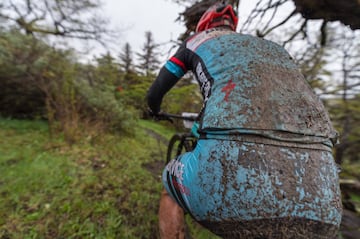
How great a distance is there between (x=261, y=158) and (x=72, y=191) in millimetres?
2298

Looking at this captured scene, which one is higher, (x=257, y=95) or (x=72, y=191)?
(x=257, y=95)

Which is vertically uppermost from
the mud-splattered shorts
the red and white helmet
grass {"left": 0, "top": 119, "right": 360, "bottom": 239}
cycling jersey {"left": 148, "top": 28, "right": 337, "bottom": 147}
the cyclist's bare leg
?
the red and white helmet

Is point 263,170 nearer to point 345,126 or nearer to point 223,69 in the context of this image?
point 223,69

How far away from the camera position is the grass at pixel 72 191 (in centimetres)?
153

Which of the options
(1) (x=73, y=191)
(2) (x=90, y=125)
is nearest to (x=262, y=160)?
(1) (x=73, y=191)

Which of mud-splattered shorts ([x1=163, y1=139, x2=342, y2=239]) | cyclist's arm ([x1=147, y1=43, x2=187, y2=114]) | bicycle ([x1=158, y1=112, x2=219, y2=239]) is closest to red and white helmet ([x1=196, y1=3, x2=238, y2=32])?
cyclist's arm ([x1=147, y1=43, x2=187, y2=114])

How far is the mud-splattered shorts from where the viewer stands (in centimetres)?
61

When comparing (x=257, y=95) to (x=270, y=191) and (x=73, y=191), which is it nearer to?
(x=270, y=191)

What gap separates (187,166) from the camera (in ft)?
2.72

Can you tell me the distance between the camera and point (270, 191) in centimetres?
61

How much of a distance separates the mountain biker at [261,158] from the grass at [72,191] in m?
1.28

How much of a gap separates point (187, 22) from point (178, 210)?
2.26 metres

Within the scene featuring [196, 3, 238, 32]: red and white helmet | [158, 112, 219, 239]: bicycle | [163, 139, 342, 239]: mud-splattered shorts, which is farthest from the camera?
[158, 112, 219, 239]: bicycle

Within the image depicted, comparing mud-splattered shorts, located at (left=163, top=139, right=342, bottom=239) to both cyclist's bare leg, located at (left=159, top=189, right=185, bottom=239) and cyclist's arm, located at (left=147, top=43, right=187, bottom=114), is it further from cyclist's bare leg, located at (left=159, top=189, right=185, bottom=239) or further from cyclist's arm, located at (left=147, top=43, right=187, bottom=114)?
cyclist's arm, located at (left=147, top=43, right=187, bottom=114)
